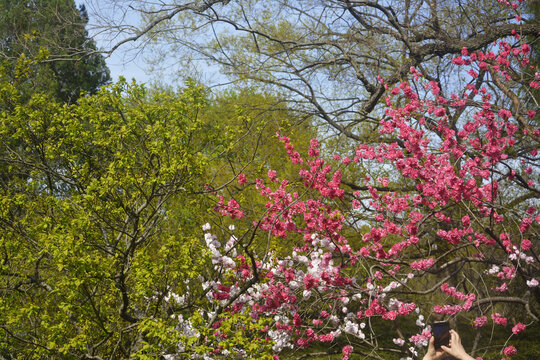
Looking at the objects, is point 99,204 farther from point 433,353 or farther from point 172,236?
point 433,353

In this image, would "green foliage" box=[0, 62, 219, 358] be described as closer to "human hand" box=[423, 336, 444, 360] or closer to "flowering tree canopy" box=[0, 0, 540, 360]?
"flowering tree canopy" box=[0, 0, 540, 360]

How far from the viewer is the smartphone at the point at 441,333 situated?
3213mm

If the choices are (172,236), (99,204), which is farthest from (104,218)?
(172,236)

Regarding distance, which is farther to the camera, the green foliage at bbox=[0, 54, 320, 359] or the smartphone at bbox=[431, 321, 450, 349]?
the green foliage at bbox=[0, 54, 320, 359]

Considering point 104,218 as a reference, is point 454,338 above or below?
below

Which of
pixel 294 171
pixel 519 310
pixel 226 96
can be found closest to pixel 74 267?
pixel 294 171

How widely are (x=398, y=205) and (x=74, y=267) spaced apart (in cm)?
421

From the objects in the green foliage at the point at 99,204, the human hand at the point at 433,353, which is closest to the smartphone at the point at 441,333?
the human hand at the point at 433,353

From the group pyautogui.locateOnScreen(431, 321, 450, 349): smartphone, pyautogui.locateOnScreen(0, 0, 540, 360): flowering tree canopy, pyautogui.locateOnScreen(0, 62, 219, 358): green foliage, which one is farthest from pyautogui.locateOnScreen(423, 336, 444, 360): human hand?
pyautogui.locateOnScreen(0, 62, 219, 358): green foliage

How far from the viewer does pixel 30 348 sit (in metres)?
6.27

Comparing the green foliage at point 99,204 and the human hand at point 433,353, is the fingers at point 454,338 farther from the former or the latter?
the green foliage at point 99,204

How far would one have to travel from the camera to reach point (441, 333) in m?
3.22

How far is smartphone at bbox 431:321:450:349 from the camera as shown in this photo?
3.21 m

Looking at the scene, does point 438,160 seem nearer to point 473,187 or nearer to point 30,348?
point 473,187
